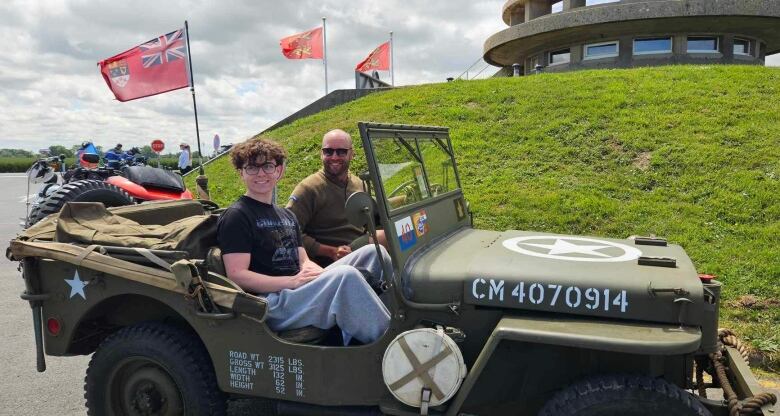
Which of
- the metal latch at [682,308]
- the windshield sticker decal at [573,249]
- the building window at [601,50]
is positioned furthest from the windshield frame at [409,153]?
the building window at [601,50]

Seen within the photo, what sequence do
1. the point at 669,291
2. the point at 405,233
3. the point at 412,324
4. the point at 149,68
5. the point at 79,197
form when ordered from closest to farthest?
1. the point at 669,291
2. the point at 412,324
3. the point at 405,233
4. the point at 79,197
5. the point at 149,68

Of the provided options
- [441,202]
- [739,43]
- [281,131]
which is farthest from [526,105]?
[739,43]

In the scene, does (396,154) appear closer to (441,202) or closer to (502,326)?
(441,202)

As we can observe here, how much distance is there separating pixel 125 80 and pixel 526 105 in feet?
27.3

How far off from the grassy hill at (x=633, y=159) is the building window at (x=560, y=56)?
10.6 meters

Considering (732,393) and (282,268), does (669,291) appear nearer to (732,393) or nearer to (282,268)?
(732,393)

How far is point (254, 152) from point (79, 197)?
427 cm

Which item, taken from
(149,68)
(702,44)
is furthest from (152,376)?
(702,44)

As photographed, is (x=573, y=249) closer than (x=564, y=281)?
No

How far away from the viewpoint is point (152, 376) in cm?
301

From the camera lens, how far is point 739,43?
78.3 feet

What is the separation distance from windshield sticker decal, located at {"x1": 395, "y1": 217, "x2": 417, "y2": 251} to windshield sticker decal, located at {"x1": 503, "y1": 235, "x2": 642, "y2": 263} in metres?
0.54

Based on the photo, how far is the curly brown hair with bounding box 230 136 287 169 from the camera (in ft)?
10.0

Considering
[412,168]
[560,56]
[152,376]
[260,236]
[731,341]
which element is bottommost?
[152,376]
